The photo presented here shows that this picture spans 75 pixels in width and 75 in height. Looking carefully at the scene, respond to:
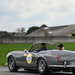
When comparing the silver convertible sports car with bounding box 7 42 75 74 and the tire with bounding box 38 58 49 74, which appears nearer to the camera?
the silver convertible sports car with bounding box 7 42 75 74

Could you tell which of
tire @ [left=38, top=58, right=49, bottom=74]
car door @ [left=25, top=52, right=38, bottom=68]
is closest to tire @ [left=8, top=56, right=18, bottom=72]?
car door @ [left=25, top=52, right=38, bottom=68]

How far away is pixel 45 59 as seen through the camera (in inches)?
406

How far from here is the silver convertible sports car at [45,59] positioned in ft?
32.8

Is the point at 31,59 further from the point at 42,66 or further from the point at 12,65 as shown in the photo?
the point at 12,65

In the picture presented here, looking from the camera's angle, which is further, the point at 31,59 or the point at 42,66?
the point at 31,59

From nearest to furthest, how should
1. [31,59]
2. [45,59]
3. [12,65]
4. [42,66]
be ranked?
[45,59]
[42,66]
[31,59]
[12,65]

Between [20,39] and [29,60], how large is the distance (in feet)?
139

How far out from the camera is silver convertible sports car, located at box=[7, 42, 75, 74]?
1000 centimetres

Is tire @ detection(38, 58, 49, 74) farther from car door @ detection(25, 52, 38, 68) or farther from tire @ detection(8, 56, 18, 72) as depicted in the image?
tire @ detection(8, 56, 18, 72)

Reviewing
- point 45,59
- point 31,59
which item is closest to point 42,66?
point 45,59

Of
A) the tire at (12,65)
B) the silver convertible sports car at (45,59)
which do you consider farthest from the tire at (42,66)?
the tire at (12,65)

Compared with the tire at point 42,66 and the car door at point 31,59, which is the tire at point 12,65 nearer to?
the car door at point 31,59

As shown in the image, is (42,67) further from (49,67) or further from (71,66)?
(71,66)

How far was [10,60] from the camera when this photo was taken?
1270cm
